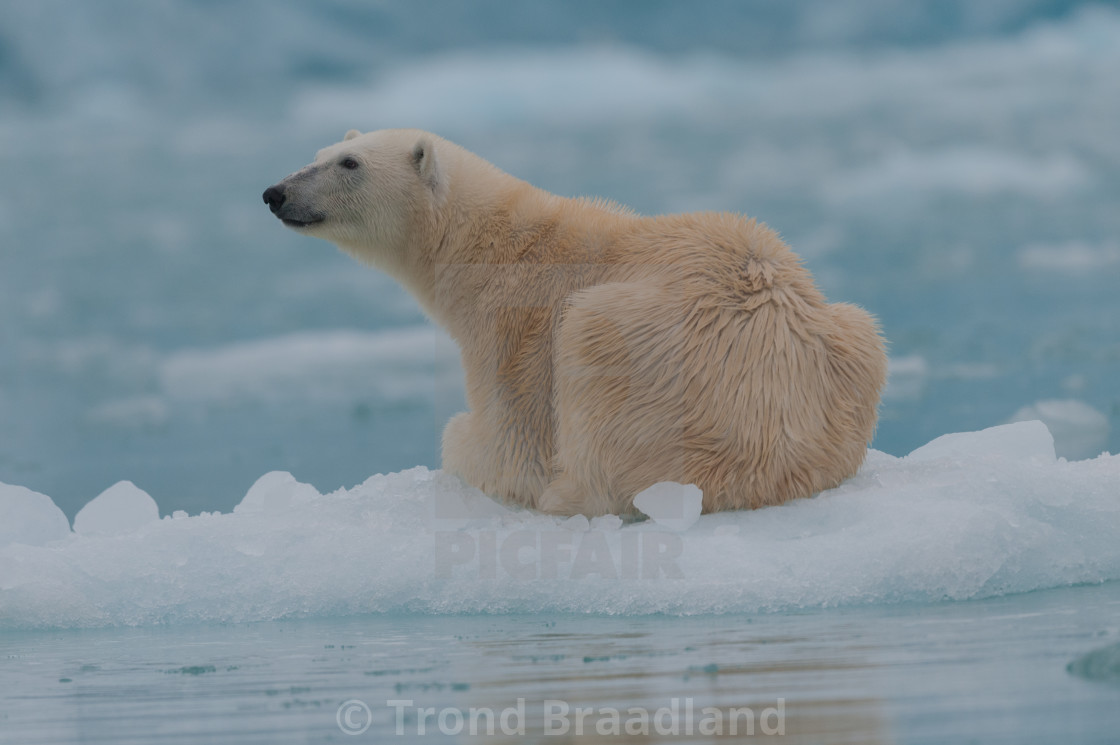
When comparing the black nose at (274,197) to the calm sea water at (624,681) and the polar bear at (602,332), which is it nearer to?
the polar bear at (602,332)

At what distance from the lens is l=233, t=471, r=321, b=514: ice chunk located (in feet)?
22.6

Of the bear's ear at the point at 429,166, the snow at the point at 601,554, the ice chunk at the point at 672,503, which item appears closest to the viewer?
the snow at the point at 601,554

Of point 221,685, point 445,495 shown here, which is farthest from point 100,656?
point 445,495

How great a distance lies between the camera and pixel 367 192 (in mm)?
6027

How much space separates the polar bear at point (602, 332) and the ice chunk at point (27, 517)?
289cm

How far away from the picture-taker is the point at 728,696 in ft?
9.02

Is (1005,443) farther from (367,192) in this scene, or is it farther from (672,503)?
(367,192)

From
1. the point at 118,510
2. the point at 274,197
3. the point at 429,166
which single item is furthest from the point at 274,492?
the point at 429,166

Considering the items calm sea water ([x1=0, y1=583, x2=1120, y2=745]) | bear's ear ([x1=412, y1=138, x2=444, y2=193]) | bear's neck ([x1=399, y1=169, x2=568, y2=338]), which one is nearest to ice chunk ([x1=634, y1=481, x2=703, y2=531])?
calm sea water ([x1=0, y1=583, x2=1120, y2=745])

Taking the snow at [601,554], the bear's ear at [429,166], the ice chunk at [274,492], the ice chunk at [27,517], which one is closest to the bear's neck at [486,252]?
the bear's ear at [429,166]

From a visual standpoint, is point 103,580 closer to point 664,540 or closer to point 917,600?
point 664,540

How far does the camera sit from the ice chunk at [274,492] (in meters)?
6.89

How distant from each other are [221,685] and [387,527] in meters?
2.17

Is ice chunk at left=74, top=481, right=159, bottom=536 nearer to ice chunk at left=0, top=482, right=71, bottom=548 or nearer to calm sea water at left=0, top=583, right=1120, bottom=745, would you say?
ice chunk at left=0, top=482, right=71, bottom=548
